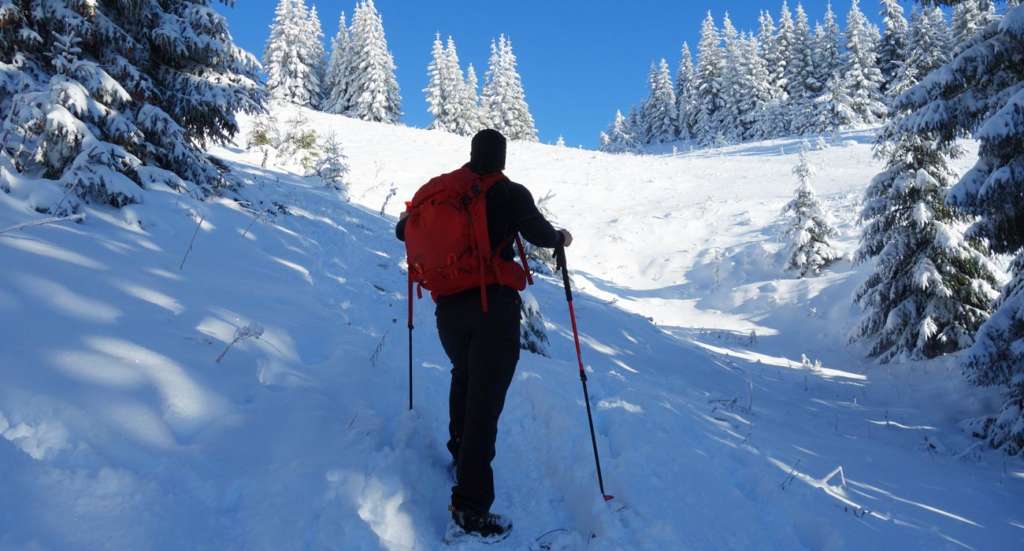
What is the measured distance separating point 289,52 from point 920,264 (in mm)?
55474

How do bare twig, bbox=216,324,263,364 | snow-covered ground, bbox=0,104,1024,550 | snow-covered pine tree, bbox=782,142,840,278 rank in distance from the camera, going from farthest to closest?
snow-covered pine tree, bbox=782,142,840,278 < bare twig, bbox=216,324,263,364 < snow-covered ground, bbox=0,104,1024,550

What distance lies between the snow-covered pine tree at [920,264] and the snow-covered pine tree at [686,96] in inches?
A: 2367

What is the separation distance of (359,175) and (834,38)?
58.8 meters

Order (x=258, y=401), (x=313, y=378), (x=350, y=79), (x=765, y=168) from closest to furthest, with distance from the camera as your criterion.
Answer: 1. (x=258, y=401)
2. (x=313, y=378)
3. (x=765, y=168)
4. (x=350, y=79)

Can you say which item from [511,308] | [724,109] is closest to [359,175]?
[511,308]

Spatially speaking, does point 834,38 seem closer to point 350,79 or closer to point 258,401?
point 350,79

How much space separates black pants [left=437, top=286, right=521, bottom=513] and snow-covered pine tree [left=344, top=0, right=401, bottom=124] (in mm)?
54486

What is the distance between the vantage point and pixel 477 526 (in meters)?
3.00

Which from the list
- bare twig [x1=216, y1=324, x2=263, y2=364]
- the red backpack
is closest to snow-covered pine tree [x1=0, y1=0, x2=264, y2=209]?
bare twig [x1=216, y1=324, x2=263, y2=364]

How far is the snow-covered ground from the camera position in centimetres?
252

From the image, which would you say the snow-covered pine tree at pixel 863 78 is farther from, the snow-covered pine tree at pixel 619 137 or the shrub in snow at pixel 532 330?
the shrub in snow at pixel 532 330

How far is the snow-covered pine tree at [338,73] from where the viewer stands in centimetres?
A: 5731

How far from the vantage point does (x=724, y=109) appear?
6531 centimetres

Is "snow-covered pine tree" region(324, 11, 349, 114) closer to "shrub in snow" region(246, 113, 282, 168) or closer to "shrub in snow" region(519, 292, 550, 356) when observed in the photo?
"shrub in snow" region(246, 113, 282, 168)
